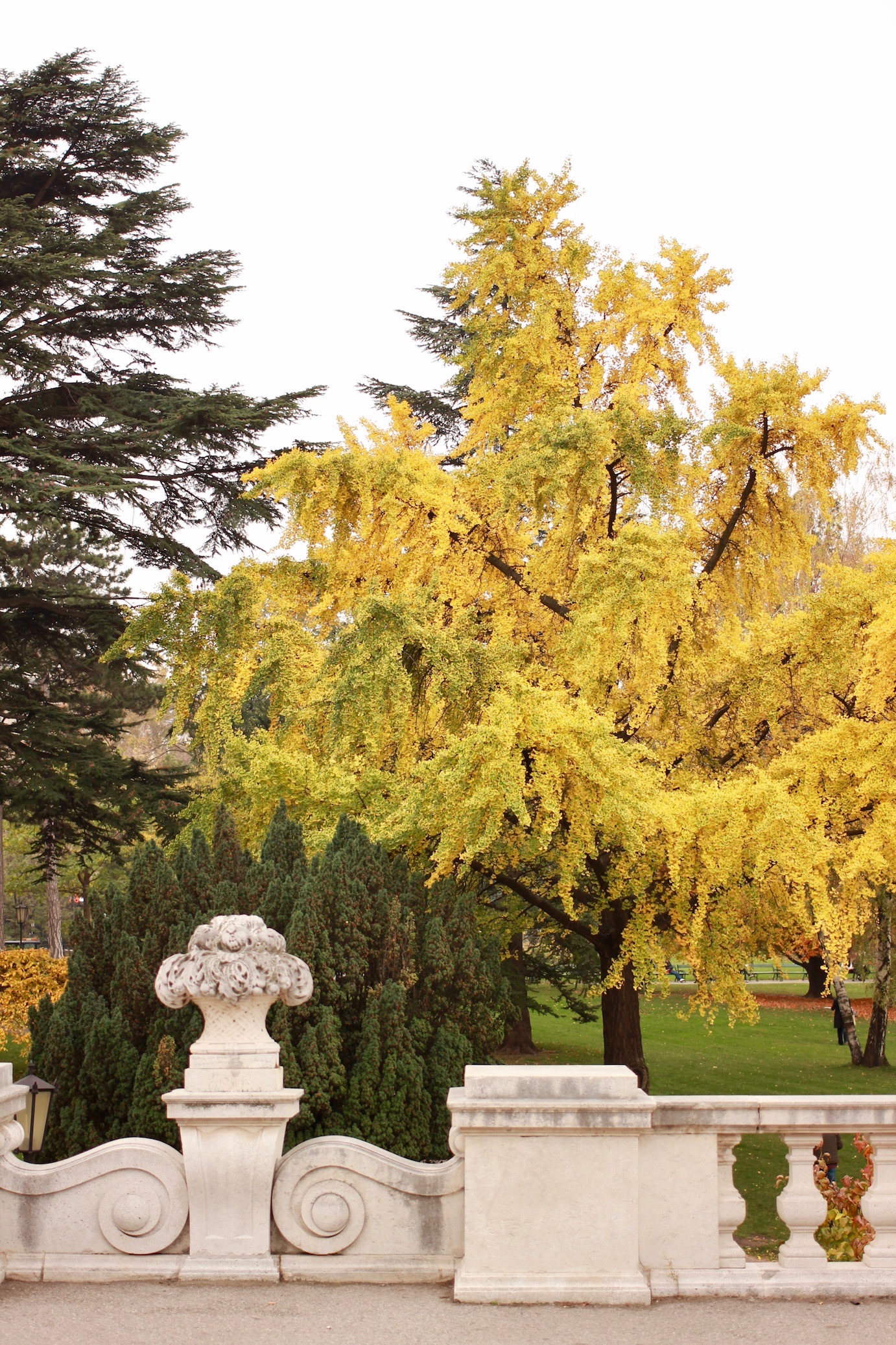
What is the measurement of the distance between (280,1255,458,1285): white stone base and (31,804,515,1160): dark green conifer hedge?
2.48 metres

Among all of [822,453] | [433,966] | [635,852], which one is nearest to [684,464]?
[822,453]

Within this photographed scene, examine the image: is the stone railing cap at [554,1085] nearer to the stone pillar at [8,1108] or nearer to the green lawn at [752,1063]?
the stone pillar at [8,1108]

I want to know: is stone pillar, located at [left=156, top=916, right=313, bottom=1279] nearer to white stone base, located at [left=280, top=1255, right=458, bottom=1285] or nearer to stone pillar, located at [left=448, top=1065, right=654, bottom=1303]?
white stone base, located at [left=280, top=1255, right=458, bottom=1285]

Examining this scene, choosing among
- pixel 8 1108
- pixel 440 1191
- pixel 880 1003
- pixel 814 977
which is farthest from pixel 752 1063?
pixel 8 1108

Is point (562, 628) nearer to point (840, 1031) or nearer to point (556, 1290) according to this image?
point (556, 1290)

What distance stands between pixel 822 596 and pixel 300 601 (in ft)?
19.2

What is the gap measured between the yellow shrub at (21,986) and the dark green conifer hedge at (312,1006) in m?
8.40

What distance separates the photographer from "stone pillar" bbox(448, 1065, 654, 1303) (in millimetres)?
5270

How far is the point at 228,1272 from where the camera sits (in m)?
5.42

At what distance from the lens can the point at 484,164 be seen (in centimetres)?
2656

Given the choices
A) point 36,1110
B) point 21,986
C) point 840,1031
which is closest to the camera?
point 36,1110

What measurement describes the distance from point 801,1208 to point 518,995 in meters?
12.9

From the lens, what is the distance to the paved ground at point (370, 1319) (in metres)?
4.83

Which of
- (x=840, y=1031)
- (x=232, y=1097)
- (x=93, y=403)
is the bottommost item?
(x=840, y=1031)
